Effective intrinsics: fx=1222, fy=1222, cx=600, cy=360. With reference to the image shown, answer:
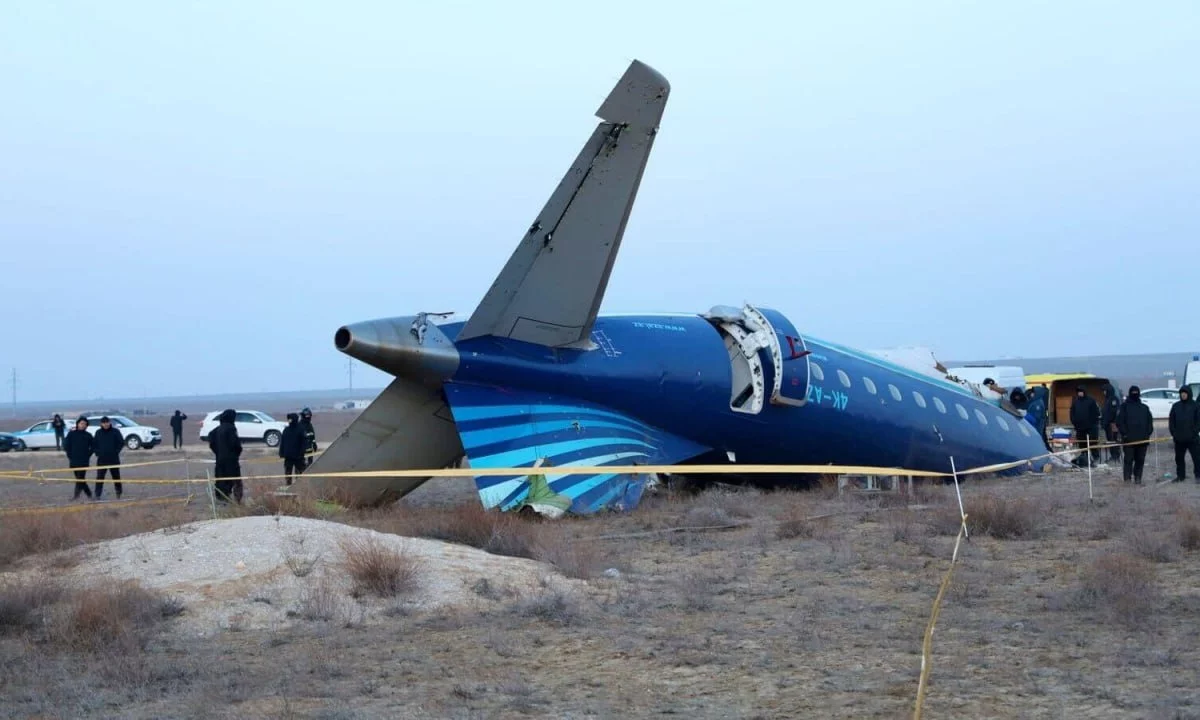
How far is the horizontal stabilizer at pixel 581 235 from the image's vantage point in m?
15.6

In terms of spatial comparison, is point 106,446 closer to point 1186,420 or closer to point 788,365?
point 788,365

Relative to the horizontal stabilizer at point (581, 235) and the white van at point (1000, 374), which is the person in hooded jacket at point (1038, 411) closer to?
the white van at point (1000, 374)

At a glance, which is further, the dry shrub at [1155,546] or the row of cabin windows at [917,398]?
the row of cabin windows at [917,398]

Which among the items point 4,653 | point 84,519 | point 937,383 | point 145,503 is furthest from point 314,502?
point 937,383

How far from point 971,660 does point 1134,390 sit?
16.6 metres

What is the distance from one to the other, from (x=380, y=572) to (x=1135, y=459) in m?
16.7

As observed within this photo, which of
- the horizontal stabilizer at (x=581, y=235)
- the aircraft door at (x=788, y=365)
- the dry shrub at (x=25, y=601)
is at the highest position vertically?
the horizontal stabilizer at (x=581, y=235)

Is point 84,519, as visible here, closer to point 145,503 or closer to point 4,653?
point 145,503

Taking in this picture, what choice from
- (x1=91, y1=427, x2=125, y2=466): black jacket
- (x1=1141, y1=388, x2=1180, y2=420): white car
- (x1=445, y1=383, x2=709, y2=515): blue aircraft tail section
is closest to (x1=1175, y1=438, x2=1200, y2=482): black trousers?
(x1=445, y1=383, x2=709, y2=515): blue aircraft tail section

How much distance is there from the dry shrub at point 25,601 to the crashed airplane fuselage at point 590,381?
5.98 meters

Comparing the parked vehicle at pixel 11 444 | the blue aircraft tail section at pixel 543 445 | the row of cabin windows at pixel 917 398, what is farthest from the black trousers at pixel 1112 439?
the parked vehicle at pixel 11 444

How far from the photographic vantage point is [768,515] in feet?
58.0

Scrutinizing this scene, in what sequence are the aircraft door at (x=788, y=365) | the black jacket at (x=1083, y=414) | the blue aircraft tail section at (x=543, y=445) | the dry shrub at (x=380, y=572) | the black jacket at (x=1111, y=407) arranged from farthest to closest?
the black jacket at (x=1111, y=407) → the black jacket at (x=1083, y=414) → the aircraft door at (x=788, y=365) → the blue aircraft tail section at (x=543, y=445) → the dry shrub at (x=380, y=572)

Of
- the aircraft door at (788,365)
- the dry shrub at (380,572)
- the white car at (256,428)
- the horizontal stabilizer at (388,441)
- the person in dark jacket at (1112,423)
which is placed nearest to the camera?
the dry shrub at (380,572)
